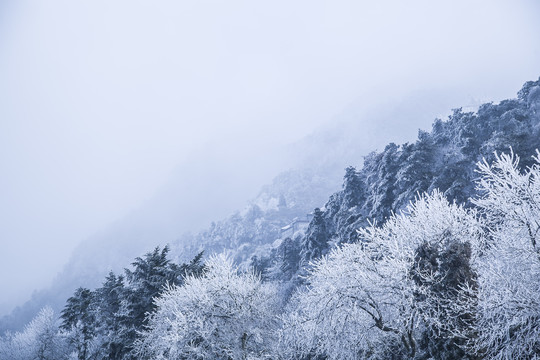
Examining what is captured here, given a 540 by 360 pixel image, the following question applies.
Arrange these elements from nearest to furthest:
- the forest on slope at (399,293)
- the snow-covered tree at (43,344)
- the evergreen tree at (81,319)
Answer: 1. the forest on slope at (399,293)
2. the evergreen tree at (81,319)
3. the snow-covered tree at (43,344)

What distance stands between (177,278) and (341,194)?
45.0 metres

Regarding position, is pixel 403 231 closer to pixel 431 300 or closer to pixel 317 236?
pixel 431 300

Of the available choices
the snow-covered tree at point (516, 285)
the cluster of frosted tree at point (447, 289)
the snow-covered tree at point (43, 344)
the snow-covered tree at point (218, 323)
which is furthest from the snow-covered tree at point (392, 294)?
the snow-covered tree at point (43, 344)

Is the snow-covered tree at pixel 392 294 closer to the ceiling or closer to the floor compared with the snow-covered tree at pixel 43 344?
closer to the floor

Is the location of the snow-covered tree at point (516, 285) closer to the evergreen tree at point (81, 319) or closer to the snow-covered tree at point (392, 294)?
the snow-covered tree at point (392, 294)

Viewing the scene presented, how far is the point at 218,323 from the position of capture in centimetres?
2481

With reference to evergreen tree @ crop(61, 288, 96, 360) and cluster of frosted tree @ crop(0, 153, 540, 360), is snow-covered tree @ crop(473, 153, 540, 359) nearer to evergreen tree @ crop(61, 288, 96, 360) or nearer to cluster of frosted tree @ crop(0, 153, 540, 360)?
cluster of frosted tree @ crop(0, 153, 540, 360)

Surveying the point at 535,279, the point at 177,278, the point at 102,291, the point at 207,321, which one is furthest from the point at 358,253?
the point at 102,291

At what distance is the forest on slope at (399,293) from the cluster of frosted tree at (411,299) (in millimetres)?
93

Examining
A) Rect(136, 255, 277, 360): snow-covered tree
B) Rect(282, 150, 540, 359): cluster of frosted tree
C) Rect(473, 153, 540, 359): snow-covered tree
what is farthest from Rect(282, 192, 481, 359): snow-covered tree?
Rect(136, 255, 277, 360): snow-covered tree

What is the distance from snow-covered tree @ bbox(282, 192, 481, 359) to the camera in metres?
16.9

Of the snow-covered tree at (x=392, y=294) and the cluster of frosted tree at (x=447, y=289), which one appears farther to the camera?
the snow-covered tree at (x=392, y=294)

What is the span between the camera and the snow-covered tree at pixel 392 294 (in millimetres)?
16891

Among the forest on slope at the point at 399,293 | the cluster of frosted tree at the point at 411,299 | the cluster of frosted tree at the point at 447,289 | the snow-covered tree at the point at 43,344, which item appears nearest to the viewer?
the cluster of frosted tree at the point at 447,289
